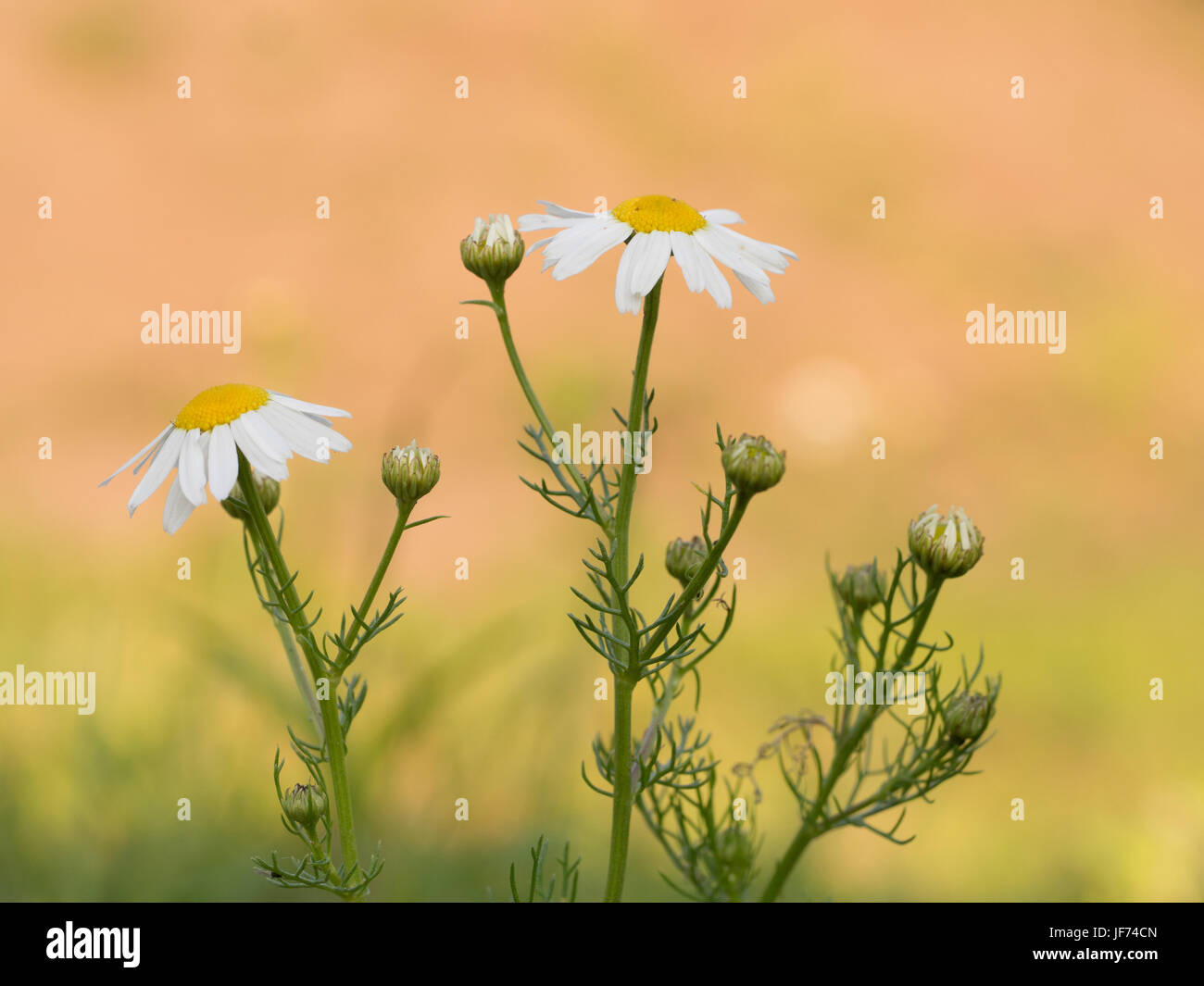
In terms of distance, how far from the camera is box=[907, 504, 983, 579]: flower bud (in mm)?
849

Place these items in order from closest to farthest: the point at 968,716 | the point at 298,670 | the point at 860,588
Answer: the point at 298,670 < the point at 968,716 < the point at 860,588

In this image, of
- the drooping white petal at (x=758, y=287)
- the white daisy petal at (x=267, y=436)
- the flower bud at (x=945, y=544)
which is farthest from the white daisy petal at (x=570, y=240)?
the flower bud at (x=945, y=544)

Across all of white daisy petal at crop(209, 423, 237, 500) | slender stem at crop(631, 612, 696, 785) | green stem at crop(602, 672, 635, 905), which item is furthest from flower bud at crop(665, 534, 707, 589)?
white daisy petal at crop(209, 423, 237, 500)

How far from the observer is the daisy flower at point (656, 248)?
74cm

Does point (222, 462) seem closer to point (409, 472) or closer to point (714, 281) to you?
point (409, 472)

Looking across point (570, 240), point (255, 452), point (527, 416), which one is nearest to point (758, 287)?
point (570, 240)

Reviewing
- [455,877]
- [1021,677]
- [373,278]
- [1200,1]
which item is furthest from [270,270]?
[1200,1]

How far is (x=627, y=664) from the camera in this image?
792 mm

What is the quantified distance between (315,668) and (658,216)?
39 centimetres

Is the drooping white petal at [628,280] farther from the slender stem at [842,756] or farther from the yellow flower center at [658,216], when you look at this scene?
the slender stem at [842,756]

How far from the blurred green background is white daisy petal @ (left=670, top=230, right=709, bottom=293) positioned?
0.93 metres

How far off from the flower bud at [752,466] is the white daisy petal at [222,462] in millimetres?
311
